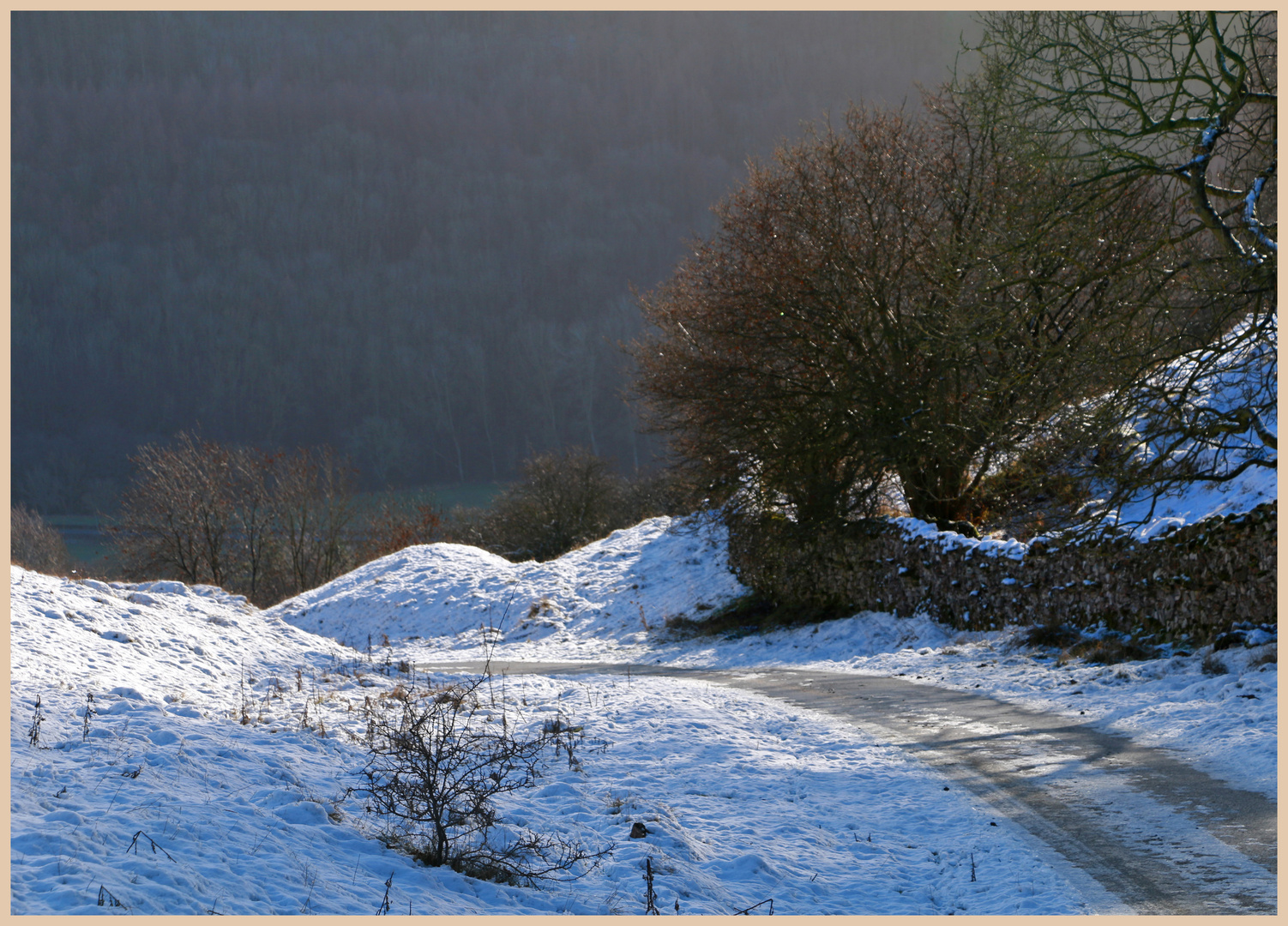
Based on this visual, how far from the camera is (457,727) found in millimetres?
8570

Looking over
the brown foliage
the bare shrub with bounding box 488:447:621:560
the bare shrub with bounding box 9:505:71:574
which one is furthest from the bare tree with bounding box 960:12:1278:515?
the bare shrub with bounding box 9:505:71:574

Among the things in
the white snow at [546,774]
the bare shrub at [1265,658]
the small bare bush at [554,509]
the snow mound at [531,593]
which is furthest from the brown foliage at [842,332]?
the small bare bush at [554,509]

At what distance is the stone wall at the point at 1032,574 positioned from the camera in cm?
1148

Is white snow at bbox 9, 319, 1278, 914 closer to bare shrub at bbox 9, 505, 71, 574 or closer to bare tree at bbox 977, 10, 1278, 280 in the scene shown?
bare tree at bbox 977, 10, 1278, 280

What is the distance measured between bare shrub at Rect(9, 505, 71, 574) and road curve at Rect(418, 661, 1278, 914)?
179ft

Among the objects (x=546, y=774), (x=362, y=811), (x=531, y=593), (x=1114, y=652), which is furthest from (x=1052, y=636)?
(x=531, y=593)

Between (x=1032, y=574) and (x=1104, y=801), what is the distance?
923cm

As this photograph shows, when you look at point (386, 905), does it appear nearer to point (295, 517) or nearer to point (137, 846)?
point (137, 846)

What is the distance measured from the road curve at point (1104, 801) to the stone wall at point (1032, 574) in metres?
3.46

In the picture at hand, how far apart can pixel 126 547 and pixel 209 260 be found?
125399mm

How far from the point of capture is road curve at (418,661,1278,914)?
16.5 ft

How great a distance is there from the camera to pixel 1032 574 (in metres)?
15.3

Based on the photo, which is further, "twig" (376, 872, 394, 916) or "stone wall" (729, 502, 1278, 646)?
"stone wall" (729, 502, 1278, 646)

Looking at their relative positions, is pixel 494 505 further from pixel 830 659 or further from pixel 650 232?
pixel 650 232
